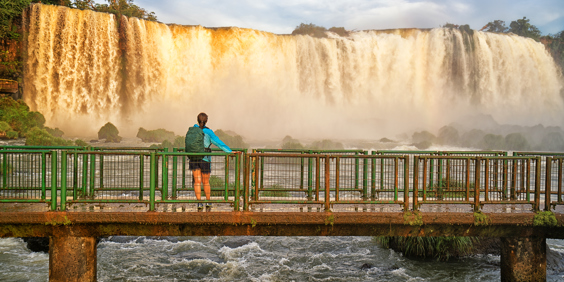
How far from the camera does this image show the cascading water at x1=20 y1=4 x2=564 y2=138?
3395 cm

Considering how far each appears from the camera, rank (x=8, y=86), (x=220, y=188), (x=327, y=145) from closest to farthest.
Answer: (x=220, y=188) → (x=8, y=86) → (x=327, y=145)

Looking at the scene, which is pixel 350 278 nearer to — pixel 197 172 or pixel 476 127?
pixel 197 172

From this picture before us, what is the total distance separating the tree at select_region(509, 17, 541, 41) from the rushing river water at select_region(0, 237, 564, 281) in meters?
45.9

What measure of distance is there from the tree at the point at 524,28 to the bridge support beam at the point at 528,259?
4988 cm

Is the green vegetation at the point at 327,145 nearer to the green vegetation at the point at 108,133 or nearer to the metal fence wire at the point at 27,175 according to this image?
the green vegetation at the point at 108,133

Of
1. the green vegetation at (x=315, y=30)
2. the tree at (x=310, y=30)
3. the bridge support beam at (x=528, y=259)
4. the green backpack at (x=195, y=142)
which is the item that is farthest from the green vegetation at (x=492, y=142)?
the green backpack at (x=195, y=142)

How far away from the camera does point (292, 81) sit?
39250mm

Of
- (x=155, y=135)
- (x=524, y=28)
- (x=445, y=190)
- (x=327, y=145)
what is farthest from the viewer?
(x=524, y=28)

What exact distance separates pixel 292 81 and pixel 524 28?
29.5m

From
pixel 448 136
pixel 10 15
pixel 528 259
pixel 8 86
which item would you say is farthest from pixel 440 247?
pixel 10 15

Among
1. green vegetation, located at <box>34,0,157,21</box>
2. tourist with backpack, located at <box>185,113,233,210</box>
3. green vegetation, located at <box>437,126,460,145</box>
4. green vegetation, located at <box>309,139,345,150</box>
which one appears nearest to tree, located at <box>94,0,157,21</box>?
green vegetation, located at <box>34,0,157,21</box>

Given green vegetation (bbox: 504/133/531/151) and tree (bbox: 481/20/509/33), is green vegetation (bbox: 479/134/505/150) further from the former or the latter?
tree (bbox: 481/20/509/33)

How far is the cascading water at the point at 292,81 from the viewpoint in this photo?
33.9m

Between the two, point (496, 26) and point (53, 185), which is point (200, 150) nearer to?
point (53, 185)
